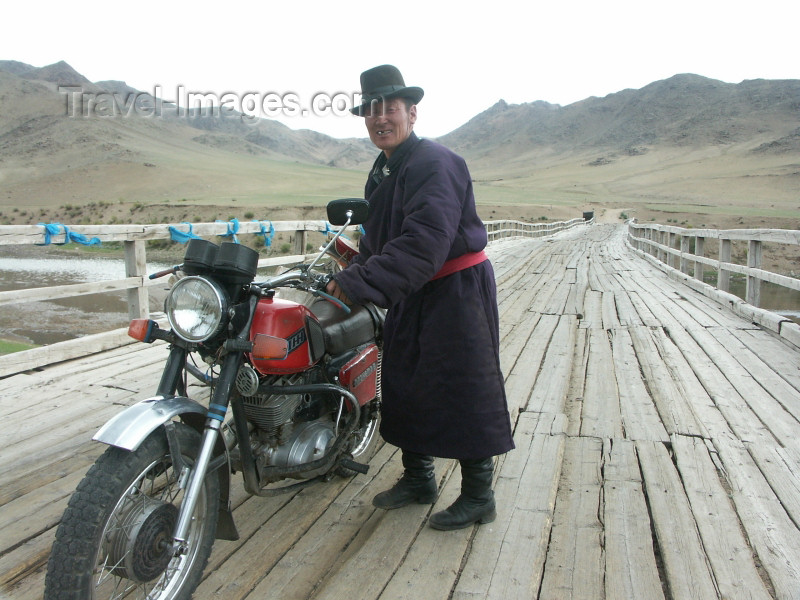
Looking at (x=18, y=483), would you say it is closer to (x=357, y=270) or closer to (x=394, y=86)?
(x=357, y=270)

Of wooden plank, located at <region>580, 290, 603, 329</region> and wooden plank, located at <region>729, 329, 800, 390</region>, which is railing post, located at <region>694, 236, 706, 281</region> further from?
wooden plank, located at <region>729, 329, 800, 390</region>

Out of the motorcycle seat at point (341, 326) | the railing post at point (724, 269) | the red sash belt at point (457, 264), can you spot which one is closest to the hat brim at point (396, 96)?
the red sash belt at point (457, 264)

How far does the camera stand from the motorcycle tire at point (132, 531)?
1599mm

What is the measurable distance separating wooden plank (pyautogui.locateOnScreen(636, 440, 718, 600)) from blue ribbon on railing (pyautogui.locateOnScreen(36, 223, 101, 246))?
3.93 m

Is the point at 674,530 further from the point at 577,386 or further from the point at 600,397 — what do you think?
the point at 577,386

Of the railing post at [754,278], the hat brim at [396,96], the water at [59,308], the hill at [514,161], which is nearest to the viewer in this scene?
the hat brim at [396,96]

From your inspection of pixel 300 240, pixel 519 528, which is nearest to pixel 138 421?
pixel 519 528

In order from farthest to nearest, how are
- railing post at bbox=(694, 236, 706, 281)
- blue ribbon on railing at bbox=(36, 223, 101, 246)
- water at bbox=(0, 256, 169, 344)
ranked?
water at bbox=(0, 256, 169, 344)
railing post at bbox=(694, 236, 706, 281)
blue ribbon on railing at bbox=(36, 223, 101, 246)

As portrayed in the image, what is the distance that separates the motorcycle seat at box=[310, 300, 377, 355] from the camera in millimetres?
2422

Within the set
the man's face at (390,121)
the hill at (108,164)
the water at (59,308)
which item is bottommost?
the water at (59,308)

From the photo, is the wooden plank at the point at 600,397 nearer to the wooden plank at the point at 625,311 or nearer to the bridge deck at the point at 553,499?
the bridge deck at the point at 553,499

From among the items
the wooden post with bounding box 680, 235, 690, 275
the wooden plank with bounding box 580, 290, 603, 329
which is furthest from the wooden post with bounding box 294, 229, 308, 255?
the wooden post with bounding box 680, 235, 690, 275

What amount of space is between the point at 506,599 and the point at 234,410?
1.04 meters

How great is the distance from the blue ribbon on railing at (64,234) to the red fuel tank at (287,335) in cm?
292
